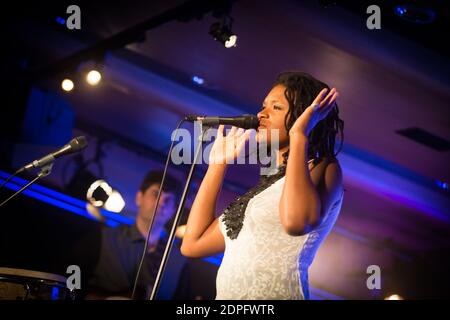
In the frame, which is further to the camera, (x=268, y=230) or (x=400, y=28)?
(x=400, y=28)

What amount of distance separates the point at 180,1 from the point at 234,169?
14.1 feet

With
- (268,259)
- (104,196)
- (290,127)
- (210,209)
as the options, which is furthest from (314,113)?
(104,196)

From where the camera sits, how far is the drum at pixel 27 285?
2.52 m

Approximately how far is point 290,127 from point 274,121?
7cm

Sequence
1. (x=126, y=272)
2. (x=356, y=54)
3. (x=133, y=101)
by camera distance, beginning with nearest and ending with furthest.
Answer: (x=126, y=272), (x=356, y=54), (x=133, y=101)

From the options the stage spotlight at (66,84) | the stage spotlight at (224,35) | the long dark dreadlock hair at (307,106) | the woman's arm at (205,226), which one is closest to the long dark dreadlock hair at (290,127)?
the long dark dreadlock hair at (307,106)

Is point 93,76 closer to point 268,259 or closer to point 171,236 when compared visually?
point 171,236

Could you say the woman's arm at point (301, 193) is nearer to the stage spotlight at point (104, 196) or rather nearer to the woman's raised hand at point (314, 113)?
the woman's raised hand at point (314, 113)

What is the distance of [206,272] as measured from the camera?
511 centimetres

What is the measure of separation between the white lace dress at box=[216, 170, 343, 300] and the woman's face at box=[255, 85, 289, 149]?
0.26 metres
